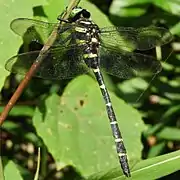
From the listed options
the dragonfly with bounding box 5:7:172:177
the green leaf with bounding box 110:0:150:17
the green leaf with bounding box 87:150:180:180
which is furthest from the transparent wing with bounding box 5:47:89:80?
the green leaf with bounding box 87:150:180:180

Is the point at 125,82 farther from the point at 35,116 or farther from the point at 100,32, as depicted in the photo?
the point at 35,116

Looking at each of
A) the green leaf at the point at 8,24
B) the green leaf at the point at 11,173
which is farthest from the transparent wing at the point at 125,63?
the green leaf at the point at 11,173

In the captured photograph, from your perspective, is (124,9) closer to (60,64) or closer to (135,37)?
A: (135,37)

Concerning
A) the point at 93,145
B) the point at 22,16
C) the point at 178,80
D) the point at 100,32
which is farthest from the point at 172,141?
the point at 22,16

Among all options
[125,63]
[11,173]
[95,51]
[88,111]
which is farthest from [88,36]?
[11,173]

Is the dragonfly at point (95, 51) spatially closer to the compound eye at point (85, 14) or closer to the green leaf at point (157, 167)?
the compound eye at point (85, 14)

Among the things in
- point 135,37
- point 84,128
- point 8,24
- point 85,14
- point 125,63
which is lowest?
point 84,128
